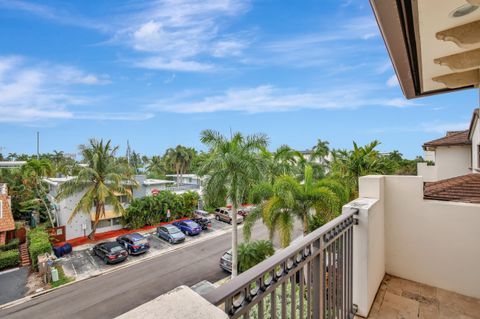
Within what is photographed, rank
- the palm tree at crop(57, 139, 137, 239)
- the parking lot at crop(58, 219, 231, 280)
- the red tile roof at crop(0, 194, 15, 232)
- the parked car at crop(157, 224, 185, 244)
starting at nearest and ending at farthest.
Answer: the parking lot at crop(58, 219, 231, 280), the red tile roof at crop(0, 194, 15, 232), the palm tree at crop(57, 139, 137, 239), the parked car at crop(157, 224, 185, 244)

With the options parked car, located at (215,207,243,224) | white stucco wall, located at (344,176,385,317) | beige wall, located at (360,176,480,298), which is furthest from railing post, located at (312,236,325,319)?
parked car, located at (215,207,243,224)

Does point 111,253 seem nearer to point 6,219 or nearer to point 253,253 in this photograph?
point 253,253

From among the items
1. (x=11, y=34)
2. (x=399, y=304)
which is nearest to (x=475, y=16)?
(x=399, y=304)

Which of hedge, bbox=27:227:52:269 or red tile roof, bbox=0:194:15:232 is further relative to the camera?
red tile roof, bbox=0:194:15:232

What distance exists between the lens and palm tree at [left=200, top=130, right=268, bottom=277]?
11133 millimetres

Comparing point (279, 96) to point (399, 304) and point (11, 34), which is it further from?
point (399, 304)

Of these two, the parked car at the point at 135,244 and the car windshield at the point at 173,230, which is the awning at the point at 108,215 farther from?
the car windshield at the point at 173,230

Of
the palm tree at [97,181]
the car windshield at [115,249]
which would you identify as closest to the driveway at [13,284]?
the palm tree at [97,181]

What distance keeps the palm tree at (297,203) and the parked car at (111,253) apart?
386 inches

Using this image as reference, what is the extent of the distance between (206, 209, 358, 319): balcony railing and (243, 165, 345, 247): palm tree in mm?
5954

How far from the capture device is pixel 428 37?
2117 millimetres

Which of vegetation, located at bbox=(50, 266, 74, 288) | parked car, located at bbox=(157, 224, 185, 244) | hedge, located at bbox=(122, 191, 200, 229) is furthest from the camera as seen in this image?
hedge, located at bbox=(122, 191, 200, 229)

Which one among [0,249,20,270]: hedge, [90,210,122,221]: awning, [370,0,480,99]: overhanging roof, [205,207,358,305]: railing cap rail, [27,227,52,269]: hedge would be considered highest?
[370,0,480,99]: overhanging roof

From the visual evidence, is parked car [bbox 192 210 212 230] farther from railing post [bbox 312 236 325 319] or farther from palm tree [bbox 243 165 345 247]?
railing post [bbox 312 236 325 319]
